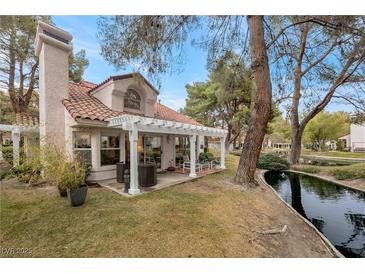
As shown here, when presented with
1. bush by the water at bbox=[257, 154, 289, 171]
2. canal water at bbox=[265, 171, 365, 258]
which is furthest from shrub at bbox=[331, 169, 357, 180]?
bush by the water at bbox=[257, 154, 289, 171]

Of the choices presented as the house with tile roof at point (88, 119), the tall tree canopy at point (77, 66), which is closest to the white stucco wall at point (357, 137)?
the house with tile roof at point (88, 119)

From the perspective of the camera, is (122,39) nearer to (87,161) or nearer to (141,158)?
(87,161)

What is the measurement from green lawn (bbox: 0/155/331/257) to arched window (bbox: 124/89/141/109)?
532cm

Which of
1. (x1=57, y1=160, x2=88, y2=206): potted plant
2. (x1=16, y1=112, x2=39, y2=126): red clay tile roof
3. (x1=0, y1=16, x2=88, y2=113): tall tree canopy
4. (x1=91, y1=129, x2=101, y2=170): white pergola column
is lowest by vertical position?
(x1=57, y1=160, x2=88, y2=206): potted plant

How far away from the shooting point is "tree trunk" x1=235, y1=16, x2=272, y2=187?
7.34 meters

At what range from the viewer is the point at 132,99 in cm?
1038

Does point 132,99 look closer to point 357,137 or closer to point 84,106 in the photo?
point 84,106

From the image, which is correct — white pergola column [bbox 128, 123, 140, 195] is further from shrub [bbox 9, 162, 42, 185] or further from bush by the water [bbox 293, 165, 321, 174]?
bush by the water [bbox 293, 165, 321, 174]

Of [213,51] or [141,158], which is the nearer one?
[213,51]

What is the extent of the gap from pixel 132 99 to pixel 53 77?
382 centimetres
